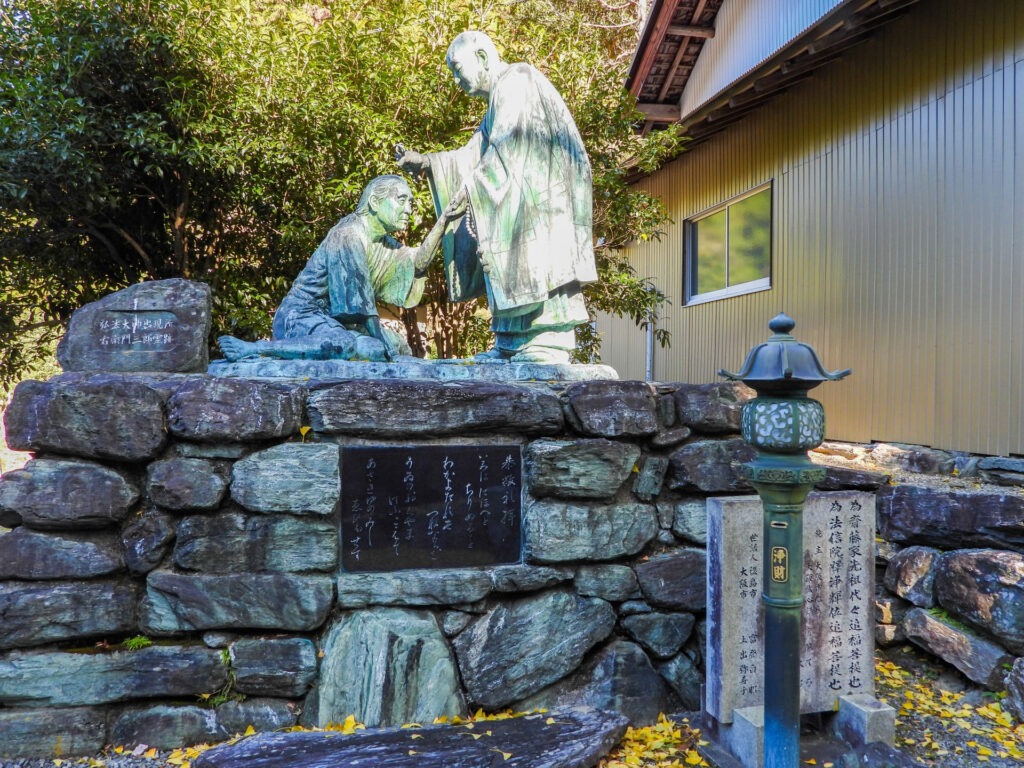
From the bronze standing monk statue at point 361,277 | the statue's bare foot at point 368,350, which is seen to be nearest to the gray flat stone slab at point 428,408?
the statue's bare foot at point 368,350

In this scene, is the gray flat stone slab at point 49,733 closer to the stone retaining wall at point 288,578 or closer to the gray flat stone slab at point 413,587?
the stone retaining wall at point 288,578

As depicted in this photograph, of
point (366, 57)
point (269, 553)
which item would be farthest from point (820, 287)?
point (269, 553)

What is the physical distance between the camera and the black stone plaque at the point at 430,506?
3.19 meters

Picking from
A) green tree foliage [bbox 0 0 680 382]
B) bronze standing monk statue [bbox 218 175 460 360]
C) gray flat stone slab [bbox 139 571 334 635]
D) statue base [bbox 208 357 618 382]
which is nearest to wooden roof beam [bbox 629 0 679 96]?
green tree foliage [bbox 0 0 680 382]

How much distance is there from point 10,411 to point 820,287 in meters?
6.59

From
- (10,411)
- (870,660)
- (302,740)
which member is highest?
(10,411)

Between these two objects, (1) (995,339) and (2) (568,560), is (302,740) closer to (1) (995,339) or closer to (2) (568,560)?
(2) (568,560)

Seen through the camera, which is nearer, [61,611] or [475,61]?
[61,611]

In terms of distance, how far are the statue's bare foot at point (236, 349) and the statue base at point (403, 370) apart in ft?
0.16

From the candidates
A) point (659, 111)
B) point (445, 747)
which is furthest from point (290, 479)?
point (659, 111)

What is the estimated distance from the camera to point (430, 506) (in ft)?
10.7

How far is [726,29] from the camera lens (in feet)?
26.3

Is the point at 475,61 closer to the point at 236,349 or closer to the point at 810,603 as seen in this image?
the point at 236,349

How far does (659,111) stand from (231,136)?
212 inches
